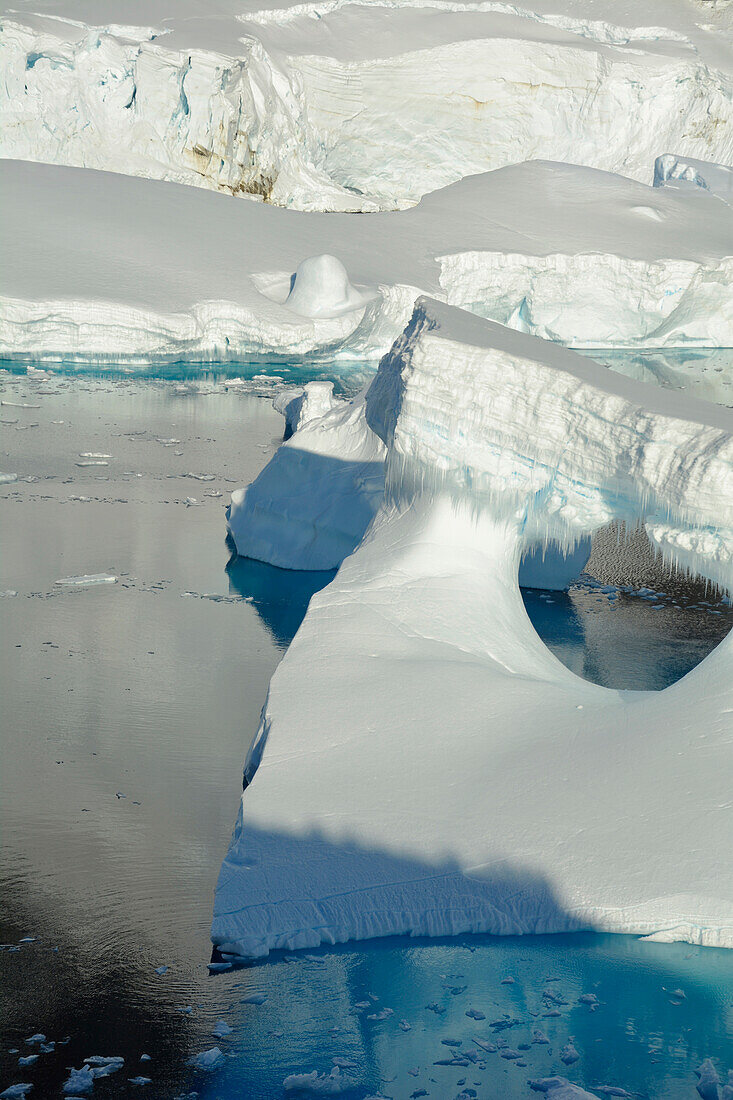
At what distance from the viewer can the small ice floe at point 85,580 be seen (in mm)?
6672

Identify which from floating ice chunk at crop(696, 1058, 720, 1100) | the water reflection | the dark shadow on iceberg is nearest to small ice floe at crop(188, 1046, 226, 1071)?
the dark shadow on iceberg

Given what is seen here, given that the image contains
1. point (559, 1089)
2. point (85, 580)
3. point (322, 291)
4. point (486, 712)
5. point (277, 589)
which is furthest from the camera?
point (322, 291)

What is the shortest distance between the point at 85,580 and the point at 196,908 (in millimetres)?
3368

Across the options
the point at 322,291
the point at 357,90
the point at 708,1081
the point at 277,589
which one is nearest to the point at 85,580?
the point at 277,589

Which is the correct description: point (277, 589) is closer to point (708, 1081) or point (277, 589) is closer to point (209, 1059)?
point (209, 1059)

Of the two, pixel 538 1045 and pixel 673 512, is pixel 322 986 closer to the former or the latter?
pixel 538 1045

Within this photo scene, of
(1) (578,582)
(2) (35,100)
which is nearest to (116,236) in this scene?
(2) (35,100)

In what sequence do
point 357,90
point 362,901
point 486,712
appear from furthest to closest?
point 357,90, point 486,712, point 362,901

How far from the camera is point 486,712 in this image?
4.15m

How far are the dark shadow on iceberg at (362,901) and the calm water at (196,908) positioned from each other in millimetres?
59

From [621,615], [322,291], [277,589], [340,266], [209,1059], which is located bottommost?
[277,589]

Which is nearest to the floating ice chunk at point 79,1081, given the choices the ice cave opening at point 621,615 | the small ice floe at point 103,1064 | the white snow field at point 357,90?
the small ice floe at point 103,1064

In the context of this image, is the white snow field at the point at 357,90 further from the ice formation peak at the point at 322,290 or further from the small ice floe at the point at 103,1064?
the small ice floe at the point at 103,1064

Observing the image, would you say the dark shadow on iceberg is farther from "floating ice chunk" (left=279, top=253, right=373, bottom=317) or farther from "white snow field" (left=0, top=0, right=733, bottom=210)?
"white snow field" (left=0, top=0, right=733, bottom=210)
